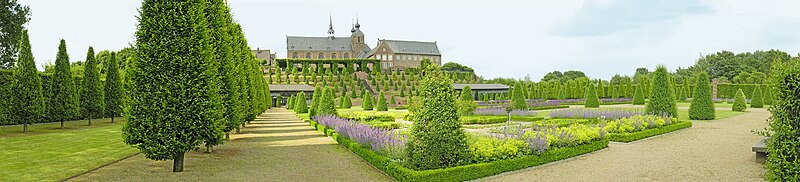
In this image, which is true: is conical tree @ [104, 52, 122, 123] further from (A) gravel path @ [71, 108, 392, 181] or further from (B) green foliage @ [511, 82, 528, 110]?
(B) green foliage @ [511, 82, 528, 110]

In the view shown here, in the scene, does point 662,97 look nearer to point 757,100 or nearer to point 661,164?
point 661,164

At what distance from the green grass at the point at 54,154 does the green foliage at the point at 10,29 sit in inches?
652

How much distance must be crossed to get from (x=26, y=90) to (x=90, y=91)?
388 cm

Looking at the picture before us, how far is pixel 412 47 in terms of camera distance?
96938 millimetres

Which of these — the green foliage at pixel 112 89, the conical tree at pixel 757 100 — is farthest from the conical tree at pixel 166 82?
the conical tree at pixel 757 100

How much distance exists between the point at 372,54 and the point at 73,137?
74.8 m

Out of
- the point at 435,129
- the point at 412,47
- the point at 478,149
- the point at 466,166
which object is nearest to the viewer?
the point at 435,129

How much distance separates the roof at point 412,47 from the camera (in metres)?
94.5

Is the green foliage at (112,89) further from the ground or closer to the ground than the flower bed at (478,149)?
further from the ground

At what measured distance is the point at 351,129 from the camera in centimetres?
1286

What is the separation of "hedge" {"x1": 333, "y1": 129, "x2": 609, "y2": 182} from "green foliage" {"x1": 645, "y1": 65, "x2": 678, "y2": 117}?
963cm

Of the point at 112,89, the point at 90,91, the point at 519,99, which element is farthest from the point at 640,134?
the point at 112,89

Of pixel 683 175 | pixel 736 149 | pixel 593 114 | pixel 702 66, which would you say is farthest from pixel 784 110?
pixel 702 66

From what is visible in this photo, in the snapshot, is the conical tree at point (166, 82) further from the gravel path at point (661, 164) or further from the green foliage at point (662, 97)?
the green foliage at point (662, 97)
